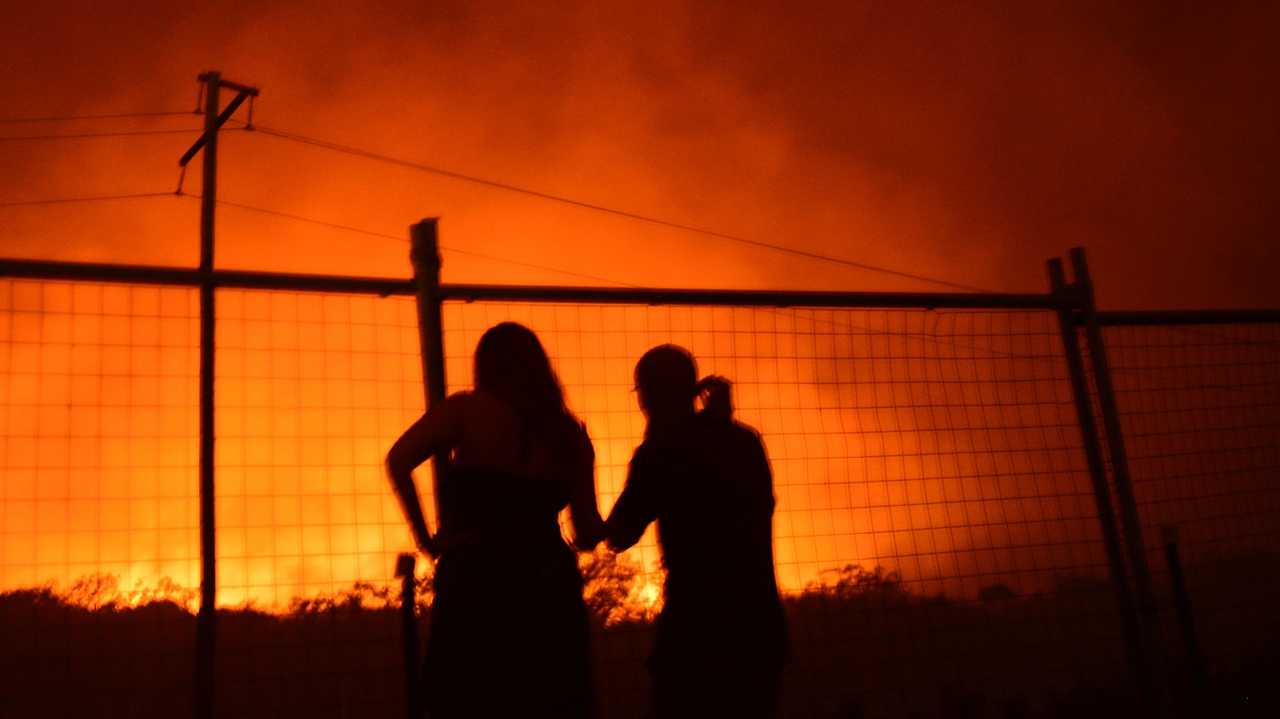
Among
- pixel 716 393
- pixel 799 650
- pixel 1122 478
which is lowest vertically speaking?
pixel 799 650

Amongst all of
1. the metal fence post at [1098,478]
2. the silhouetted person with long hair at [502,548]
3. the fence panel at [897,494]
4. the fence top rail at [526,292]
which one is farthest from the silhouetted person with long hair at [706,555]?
the metal fence post at [1098,478]

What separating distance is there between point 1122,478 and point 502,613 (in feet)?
11.1

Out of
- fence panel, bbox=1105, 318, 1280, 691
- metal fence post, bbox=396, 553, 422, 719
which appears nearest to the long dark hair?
metal fence post, bbox=396, 553, 422, 719

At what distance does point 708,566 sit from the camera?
306 cm

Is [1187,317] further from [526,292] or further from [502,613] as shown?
[502,613]

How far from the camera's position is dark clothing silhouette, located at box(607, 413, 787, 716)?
2982 mm

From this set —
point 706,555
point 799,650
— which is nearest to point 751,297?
point 799,650

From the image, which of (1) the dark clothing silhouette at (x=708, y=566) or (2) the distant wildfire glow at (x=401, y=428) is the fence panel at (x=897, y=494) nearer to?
(2) the distant wildfire glow at (x=401, y=428)

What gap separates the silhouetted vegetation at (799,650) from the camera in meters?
3.46

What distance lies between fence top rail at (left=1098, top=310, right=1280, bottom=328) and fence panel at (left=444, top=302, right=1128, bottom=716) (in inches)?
13.4

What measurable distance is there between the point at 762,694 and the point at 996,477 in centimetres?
239

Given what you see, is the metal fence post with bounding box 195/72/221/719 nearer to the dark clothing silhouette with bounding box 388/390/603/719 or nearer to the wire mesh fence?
the wire mesh fence

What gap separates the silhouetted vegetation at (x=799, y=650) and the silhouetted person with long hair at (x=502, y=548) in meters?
0.96

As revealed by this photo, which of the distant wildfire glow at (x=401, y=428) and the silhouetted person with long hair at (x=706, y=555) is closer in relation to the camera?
the silhouetted person with long hair at (x=706, y=555)
